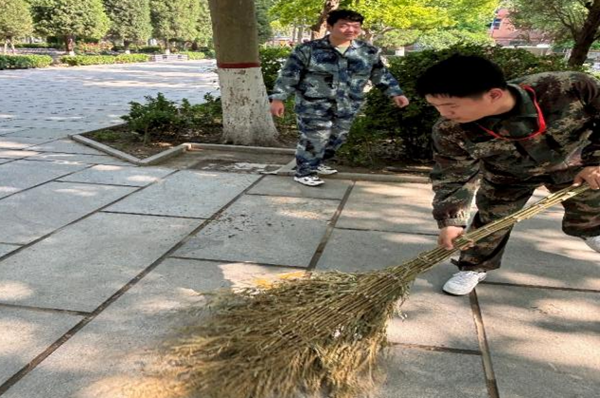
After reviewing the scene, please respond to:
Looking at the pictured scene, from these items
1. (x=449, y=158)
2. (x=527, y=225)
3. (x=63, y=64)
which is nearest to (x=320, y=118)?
(x=527, y=225)

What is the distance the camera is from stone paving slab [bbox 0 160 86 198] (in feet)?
14.6

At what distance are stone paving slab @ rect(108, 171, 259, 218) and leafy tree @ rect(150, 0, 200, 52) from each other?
157 ft

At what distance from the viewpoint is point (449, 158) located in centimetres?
221

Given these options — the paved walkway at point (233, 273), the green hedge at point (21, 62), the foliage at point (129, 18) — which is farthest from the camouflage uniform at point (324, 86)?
the foliage at point (129, 18)

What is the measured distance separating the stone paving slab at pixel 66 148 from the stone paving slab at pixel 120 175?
880mm

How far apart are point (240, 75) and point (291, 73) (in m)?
1.72

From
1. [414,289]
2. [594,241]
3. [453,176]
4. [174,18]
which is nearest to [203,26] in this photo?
[174,18]

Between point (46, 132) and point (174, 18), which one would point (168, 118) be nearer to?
point (46, 132)

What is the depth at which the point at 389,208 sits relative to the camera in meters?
3.99

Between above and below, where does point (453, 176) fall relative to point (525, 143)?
below

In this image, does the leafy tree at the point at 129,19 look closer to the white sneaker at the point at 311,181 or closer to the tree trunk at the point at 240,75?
the tree trunk at the point at 240,75

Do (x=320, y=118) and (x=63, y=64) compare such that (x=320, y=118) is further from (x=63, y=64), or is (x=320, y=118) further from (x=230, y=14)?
(x=63, y=64)

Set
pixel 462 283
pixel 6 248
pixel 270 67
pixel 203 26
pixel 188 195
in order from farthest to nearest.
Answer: pixel 203 26
pixel 270 67
pixel 188 195
pixel 6 248
pixel 462 283

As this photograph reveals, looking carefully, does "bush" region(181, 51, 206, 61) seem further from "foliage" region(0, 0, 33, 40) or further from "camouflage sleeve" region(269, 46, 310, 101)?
"camouflage sleeve" region(269, 46, 310, 101)
